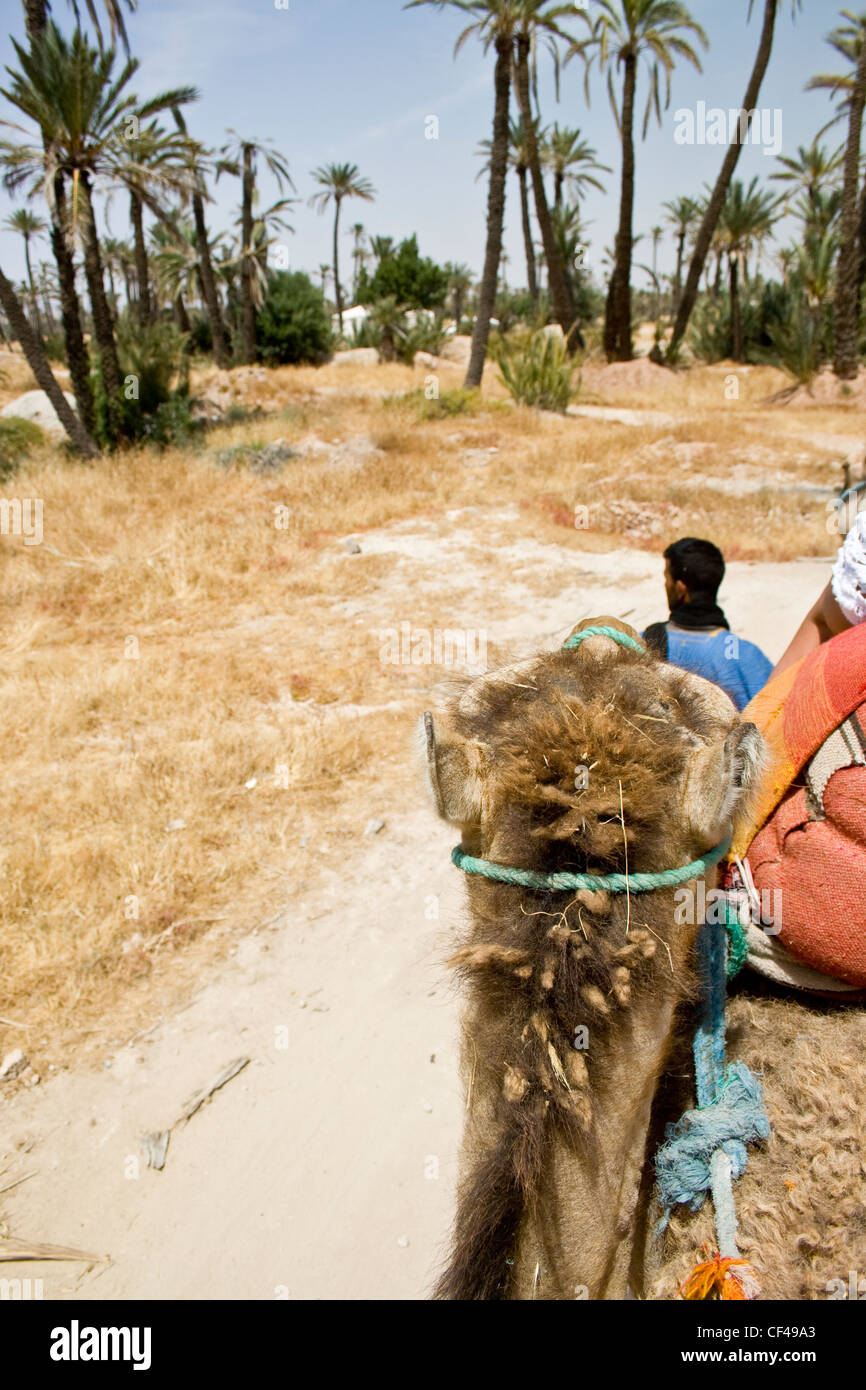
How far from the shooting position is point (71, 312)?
50.0 feet

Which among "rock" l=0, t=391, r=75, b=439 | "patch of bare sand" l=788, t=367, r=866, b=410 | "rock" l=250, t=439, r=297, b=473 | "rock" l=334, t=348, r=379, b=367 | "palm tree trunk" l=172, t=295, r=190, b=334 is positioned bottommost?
"rock" l=250, t=439, r=297, b=473

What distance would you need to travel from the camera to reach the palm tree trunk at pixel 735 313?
29.5 meters

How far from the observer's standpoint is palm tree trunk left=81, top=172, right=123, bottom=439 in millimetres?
14773

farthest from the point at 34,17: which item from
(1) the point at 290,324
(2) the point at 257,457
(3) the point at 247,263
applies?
(1) the point at 290,324

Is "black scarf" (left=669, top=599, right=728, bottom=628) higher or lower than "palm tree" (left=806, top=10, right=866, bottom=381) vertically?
lower

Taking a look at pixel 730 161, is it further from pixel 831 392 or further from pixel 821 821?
pixel 821 821

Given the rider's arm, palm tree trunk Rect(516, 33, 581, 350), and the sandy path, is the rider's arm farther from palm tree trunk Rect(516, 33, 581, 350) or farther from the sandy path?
palm tree trunk Rect(516, 33, 581, 350)

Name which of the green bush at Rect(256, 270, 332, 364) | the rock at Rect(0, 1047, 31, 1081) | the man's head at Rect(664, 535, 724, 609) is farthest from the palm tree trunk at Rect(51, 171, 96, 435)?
the green bush at Rect(256, 270, 332, 364)

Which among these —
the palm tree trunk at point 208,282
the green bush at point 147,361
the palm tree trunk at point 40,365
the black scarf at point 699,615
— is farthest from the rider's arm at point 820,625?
the palm tree trunk at point 208,282

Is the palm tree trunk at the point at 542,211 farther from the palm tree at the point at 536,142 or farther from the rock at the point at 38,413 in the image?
the rock at the point at 38,413

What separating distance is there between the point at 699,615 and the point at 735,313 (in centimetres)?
Answer: 3073

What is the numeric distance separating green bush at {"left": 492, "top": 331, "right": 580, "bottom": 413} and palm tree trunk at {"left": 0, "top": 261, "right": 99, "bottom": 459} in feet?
32.9

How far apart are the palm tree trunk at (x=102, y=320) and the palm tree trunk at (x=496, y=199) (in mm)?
8837
